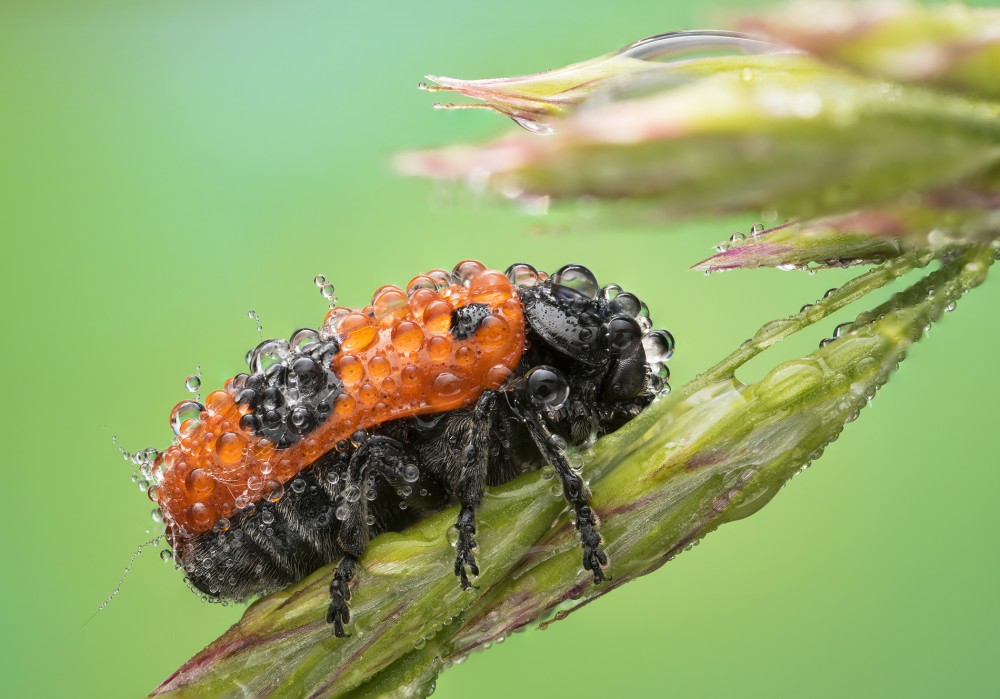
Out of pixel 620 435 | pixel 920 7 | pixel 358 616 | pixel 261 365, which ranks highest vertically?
pixel 920 7

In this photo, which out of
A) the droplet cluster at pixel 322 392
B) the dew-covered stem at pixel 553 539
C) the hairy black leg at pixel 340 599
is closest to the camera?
the dew-covered stem at pixel 553 539

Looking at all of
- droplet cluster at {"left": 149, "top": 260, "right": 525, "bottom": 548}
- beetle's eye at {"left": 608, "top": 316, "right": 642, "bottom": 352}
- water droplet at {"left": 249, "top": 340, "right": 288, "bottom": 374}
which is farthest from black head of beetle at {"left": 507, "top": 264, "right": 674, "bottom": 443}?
water droplet at {"left": 249, "top": 340, "right": 288, "bottom": 374}

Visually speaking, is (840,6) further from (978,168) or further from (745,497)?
(745,497)

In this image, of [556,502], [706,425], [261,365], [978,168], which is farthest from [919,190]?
[261,365]

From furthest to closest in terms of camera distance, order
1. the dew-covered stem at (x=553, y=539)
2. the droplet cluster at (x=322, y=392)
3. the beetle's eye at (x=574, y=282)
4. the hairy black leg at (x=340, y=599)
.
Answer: the beetle's eye at (x=574, y=282)
the droplet cluster at (x=322, y=392)
the hairy black leg at (x=340, y=599)
the dew-covered stem at (x=553, y=539)

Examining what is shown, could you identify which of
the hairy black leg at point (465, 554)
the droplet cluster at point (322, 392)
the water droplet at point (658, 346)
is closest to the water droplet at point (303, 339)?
the droplet cluster at point (322, 392)

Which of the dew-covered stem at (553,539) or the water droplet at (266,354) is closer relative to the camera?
the dew-covered stem at (553,539)

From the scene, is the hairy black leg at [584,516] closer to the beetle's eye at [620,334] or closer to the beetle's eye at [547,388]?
the beetle's eye at [547,388]

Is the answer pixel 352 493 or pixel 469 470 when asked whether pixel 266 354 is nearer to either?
pixel 352 493
